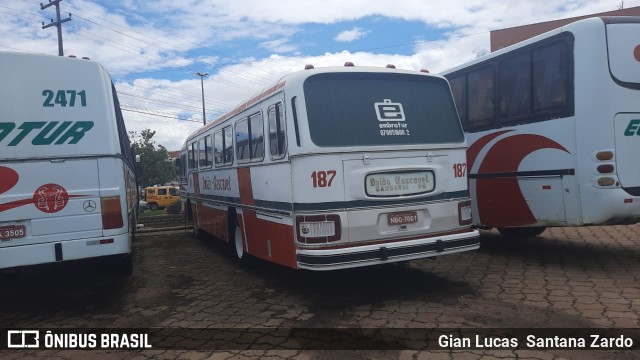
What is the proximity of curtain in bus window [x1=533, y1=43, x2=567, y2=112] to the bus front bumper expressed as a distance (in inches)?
101

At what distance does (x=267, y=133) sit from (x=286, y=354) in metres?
3.06

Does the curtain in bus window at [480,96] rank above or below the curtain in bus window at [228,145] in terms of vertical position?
above

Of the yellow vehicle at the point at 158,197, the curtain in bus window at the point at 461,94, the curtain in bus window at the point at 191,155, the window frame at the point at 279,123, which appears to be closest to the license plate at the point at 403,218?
the window frame at the point at 279,123

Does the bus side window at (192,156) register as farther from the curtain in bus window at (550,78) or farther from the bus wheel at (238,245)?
the curtain in bus window at (550,78)

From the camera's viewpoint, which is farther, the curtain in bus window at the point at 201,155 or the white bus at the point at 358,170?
the curtain in bus window at the point at 201,155

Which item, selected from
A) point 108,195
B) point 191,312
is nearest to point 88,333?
point 191,312

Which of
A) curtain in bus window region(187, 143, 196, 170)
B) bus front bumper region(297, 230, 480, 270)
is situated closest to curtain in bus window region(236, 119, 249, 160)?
bus front bumper region(297, 230, 480, 270)

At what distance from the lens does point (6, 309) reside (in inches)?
240

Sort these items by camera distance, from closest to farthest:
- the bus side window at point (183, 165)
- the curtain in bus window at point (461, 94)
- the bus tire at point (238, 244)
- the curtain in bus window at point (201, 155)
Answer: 1. the bus tire at point (238, 244)
2. the curtain in bus window at point (461, 94)
3. the curtain in bus window at point (201, 155)
4. the bus side window at point (183, 165)

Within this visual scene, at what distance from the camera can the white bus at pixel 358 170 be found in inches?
207

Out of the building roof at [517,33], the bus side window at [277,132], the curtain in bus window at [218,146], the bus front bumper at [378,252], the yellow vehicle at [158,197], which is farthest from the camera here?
the yellow vehicle at [158,197]

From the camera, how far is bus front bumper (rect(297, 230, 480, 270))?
512 centimetres

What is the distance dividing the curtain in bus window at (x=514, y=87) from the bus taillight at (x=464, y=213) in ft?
7.38

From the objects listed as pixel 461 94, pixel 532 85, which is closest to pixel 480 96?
pixel 461 94
